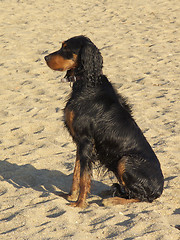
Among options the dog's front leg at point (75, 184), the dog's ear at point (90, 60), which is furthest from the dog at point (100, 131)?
the dog's front leg at point (75, 184)

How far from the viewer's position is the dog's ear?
4047mm

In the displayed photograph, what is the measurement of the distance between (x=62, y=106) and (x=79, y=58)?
2826 millimetres

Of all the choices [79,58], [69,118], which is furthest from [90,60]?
[69,118]

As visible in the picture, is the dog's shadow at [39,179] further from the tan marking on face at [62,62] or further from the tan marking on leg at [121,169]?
the tan marking on face at [62,62]

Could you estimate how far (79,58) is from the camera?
4.14 metres

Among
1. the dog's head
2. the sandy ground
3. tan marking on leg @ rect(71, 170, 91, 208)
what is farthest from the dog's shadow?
the dog's head

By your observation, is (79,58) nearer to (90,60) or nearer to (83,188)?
(90,60)

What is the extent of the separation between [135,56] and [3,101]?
12.6ft

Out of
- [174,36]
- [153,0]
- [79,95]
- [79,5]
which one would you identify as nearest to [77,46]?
[79,95]

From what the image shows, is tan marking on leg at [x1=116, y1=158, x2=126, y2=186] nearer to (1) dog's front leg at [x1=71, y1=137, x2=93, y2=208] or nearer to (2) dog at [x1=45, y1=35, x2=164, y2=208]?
(2) dog at [x1=45, y1=35, x2=164, y2=208]

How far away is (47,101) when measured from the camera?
7055mm

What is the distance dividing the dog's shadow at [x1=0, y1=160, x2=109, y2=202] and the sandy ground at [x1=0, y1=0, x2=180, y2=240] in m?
0.01

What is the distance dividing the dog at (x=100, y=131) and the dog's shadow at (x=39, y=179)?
0.53 m

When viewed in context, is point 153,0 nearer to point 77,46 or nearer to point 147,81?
point 147,81
